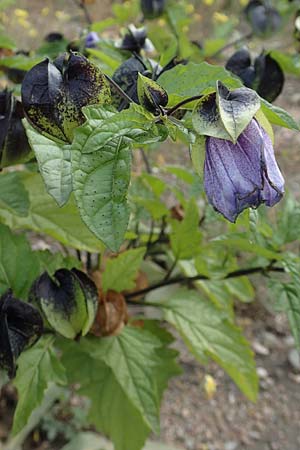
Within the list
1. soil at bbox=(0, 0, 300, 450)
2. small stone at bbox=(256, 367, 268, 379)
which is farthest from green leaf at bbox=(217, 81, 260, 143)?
small stone at bbox=(256, 367, 268, 379)

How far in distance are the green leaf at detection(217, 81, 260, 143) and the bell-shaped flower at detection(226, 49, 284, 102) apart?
0.34 metres

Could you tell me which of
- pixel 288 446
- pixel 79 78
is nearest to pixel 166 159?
pixel 288 446

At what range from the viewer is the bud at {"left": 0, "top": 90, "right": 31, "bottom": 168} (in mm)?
559

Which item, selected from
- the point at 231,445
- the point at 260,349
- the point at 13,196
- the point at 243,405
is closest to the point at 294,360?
the point at 260,349

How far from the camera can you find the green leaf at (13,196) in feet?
1.98

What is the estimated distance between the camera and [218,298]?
0.90 meters

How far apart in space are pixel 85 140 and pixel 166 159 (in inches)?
81.7

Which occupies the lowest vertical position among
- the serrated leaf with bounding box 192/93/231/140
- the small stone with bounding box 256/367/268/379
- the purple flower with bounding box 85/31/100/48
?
the small stone with bounding box 256/367/268/379

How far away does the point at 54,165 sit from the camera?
47cm

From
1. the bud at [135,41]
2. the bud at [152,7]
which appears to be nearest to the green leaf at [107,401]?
the bud at [135,41]

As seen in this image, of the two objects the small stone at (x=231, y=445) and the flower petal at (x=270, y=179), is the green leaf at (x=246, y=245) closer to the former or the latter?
the flower petal at (x=270, y=179)

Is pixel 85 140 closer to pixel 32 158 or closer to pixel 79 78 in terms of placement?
pixel 79 78

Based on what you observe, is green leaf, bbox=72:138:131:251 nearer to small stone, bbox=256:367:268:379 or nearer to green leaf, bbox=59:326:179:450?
green leaf, bbox=59:326:179:450

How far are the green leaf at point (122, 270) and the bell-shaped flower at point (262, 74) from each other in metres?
0.22
